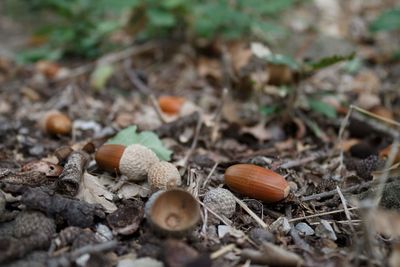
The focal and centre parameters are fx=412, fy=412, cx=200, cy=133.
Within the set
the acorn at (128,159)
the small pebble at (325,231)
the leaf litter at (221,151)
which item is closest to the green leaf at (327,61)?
the leaf litter at (221,151)

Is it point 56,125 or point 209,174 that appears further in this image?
point 56,125

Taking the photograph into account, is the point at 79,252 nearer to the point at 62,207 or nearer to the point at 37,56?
the point at 62,207

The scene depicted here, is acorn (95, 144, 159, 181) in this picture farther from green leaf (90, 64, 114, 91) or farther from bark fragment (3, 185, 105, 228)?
green leaf (90, 64, 114, 91)

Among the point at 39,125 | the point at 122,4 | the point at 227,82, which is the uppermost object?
the point at 122,4

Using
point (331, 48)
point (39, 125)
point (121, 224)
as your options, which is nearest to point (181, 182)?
point (121, 224)

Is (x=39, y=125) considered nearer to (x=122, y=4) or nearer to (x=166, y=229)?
(x=122, y=4)

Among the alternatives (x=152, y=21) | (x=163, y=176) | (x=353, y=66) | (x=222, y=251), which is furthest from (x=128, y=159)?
(x=353, y=66)
